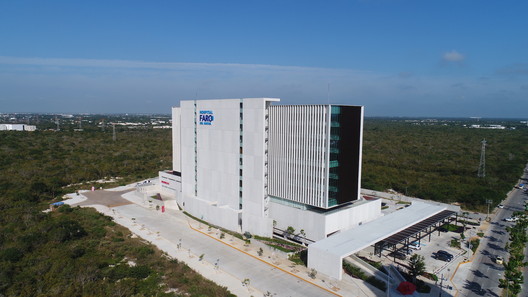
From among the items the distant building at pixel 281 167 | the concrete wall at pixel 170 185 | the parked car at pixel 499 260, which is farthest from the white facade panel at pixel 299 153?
the concrete wall at pixel 170 185

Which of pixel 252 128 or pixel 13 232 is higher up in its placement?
pixel 252 128

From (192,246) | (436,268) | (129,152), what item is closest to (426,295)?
(436,268)

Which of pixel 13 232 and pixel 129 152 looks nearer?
pixel 13 232

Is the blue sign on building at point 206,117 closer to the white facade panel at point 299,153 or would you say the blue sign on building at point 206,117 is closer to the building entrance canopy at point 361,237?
the white facade panel at point 299,153

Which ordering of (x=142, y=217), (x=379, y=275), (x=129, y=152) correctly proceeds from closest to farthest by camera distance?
(x=379, y=275) < (x=142, y=217) < (x=129, y=152)

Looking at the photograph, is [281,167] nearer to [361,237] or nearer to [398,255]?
[361,237]

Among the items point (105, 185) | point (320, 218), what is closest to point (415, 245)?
point (320, 218)

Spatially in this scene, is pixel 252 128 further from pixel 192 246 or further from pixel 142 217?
pixel 142 217
